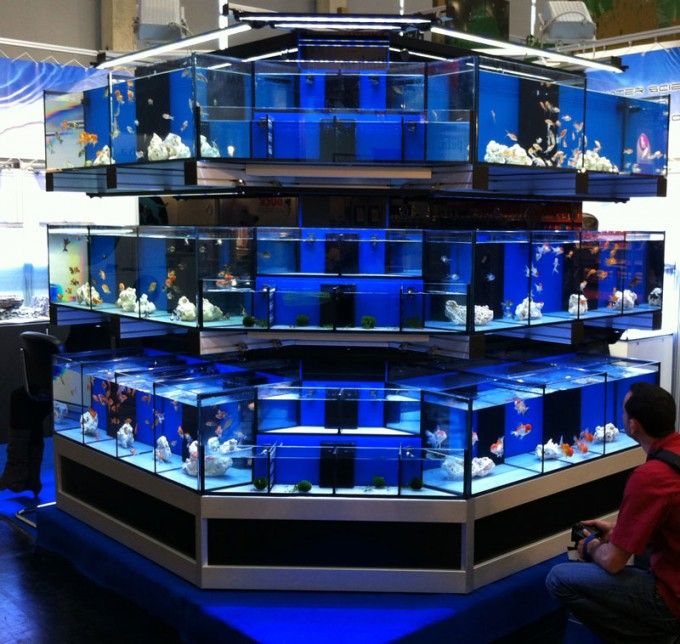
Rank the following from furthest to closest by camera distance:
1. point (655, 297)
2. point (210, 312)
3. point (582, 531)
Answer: point (655, 297), point (210, 312), point (582, 531)

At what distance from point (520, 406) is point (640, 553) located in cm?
116

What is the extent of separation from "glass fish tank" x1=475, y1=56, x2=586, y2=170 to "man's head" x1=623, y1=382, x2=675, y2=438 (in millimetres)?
1326

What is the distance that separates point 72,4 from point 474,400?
8184 mm

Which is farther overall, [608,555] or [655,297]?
[655,297]

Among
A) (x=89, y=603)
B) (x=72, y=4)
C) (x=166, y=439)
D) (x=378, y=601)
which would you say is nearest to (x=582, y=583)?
(x=378, y=601)

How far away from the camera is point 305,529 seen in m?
3.92

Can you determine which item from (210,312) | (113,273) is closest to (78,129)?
(113,273)

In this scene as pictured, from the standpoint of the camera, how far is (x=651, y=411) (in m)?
3.24

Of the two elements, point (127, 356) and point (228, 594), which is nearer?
point (228, 594)

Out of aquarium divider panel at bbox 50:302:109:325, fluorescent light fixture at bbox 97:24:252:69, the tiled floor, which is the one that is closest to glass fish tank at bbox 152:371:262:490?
the tiled floor

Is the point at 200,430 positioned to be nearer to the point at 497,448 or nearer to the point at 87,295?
the point at 497,448

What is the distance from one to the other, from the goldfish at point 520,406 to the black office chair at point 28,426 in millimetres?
3014

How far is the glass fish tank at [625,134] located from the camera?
4.76 m

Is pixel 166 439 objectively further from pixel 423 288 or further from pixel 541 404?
pixel 541 404
